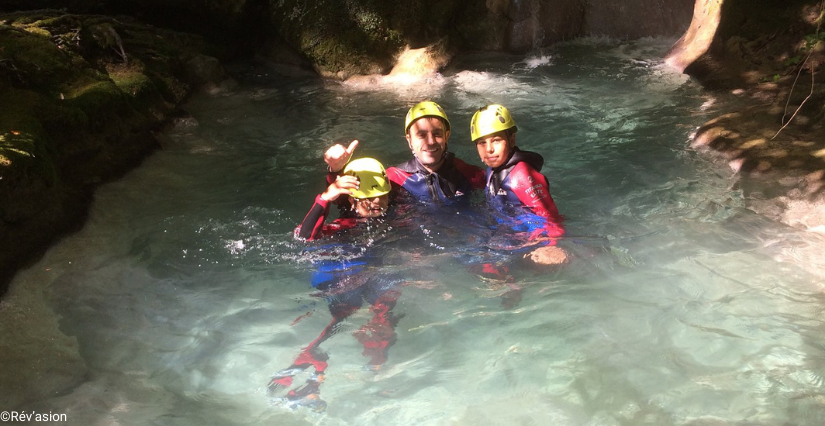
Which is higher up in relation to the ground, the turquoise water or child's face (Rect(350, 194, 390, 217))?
child's face (Rect(350, 194, 390, 217))

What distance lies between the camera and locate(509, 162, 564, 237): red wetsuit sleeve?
5090 mm

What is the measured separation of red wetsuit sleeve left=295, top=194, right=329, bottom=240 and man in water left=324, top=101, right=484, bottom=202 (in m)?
0.32

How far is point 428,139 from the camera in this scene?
5.36 metres

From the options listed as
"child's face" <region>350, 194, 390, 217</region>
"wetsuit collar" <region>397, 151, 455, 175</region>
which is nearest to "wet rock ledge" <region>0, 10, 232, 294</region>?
"child's face" <region>350, 194, 390, 217</region>

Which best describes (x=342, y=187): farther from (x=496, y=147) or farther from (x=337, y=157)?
(x=496, y=147)

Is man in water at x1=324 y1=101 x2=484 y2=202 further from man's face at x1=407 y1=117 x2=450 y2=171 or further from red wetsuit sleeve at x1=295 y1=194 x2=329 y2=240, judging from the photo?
red wetsuit sleeve at x1=295 y1=194 x2=329 y2=240

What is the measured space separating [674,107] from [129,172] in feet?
25.6

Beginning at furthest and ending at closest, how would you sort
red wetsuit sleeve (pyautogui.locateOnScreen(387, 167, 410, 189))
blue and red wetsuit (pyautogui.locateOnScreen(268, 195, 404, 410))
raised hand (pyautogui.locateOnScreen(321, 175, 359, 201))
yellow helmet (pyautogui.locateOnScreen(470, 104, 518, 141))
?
1. red wetsuit sleeve (pyautogui.locateOnScreen(387, 167, 410, 189))
2. yellow helmet (pyautogui.locateOnScreen(470, 104, 518, 141))
3. raised hand (pyautogui.locateOnScreen(321, 175, 359, 201))
4. blue and red wetsuit (pyautogui.locateOnScreen(268, 195, 404, 410))

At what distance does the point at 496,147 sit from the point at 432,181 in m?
0.67

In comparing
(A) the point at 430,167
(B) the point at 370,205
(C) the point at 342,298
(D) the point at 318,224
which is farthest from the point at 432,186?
(C) the point at 342,298

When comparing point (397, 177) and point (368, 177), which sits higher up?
point (368, 177)
